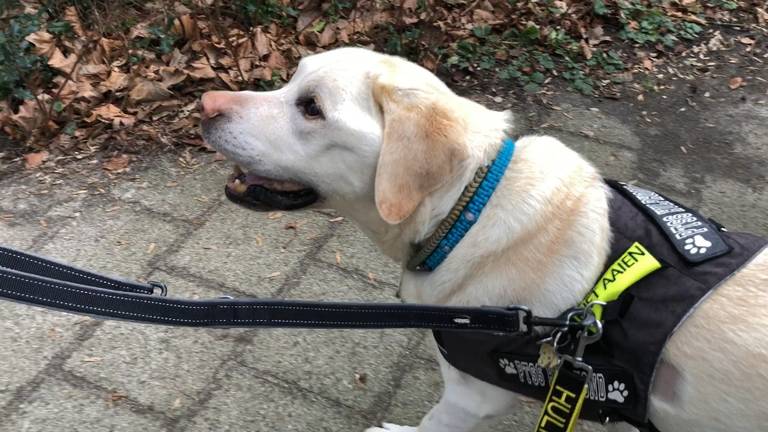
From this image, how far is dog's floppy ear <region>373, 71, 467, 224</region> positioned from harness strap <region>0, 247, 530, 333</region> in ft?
0.90

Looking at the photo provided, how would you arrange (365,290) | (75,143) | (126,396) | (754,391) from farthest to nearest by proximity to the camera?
(75,143) → (365,290) → (126,396) → (754,391)

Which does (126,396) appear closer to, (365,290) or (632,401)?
(365,290)

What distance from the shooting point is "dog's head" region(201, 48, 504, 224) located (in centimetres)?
189

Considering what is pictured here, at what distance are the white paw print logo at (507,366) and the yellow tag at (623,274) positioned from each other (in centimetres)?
28

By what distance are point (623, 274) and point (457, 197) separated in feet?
1.64

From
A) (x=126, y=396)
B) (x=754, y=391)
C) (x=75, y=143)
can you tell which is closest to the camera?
(x=754, y=391)

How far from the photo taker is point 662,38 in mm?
5344

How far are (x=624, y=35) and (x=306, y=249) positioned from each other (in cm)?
340

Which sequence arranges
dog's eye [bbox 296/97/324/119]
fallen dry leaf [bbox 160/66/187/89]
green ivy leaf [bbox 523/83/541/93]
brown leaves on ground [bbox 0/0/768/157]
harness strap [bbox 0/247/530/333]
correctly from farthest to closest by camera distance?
green ivy leaf [bbox 523/83/541/93]
fallen dry leaf [bbox 160/66/187/89]
brown leaves on ground [bbox 0/0/768/157]
dog's eye [bbox 296/97/324/119]
harness strap [bbox 0/247/530/333]

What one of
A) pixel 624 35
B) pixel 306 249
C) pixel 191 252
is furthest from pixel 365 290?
pixel 624 35

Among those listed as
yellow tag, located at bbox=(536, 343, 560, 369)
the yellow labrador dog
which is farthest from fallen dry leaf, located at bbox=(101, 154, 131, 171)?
yellow tag, located at bbox=(536, 343, 560, 369)

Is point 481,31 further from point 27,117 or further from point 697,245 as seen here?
point 697,245

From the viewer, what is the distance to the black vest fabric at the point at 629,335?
177 centimetres

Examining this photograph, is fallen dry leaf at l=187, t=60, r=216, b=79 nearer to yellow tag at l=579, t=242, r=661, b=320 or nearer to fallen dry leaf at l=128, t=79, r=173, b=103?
fallen dry leaf at l=128, t=79, r=173, b=103
